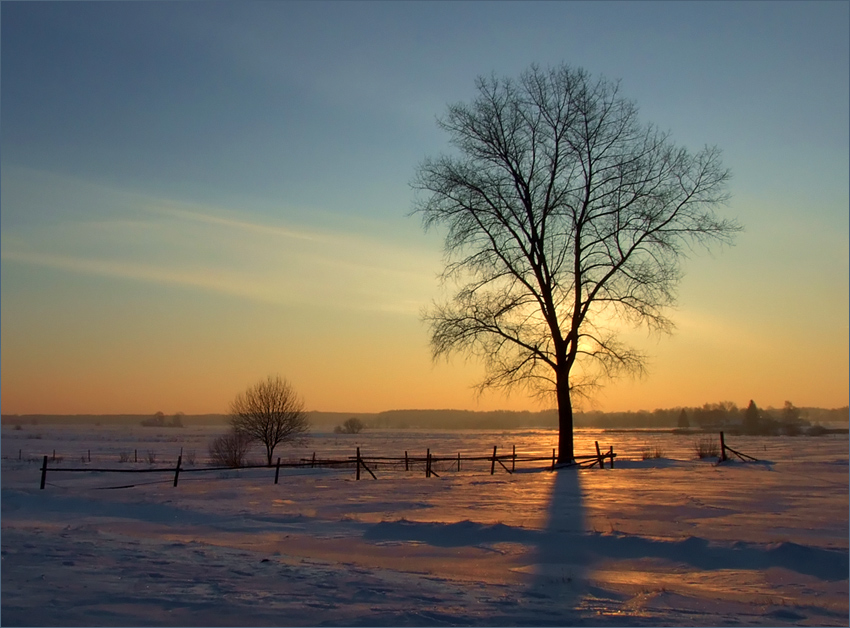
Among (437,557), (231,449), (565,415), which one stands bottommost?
(437,557)

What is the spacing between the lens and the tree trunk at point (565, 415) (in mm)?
27094

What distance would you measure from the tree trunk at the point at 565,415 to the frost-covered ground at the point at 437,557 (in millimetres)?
6549

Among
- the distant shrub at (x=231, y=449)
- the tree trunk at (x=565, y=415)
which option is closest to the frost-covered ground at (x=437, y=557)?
the tree trunk at (x=565, y=415)

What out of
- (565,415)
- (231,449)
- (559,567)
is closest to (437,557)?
(559,567)

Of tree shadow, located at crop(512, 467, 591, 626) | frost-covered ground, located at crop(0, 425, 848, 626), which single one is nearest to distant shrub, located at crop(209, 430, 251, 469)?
frost-covered ground, located at crop(0, 425, 848, 626)

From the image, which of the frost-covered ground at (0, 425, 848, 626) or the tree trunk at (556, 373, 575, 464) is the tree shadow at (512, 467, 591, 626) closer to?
the frost-covered ground at (0, 425, 848, 626)

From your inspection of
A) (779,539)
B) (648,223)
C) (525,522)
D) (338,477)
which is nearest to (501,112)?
(648,223)

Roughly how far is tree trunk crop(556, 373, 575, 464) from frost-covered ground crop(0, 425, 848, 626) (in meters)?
6.55

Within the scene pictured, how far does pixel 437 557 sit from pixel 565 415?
16965 mm

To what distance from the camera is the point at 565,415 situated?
27250mm

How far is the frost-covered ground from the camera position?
7.63m

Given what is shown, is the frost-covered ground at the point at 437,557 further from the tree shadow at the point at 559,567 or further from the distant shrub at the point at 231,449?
the distant shrub at the point at 231,449

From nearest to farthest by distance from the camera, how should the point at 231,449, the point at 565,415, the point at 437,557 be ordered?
the point at 437,557, the point at 565,415, the point at 231,449

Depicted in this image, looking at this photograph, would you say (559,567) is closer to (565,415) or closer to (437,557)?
(437,557)
